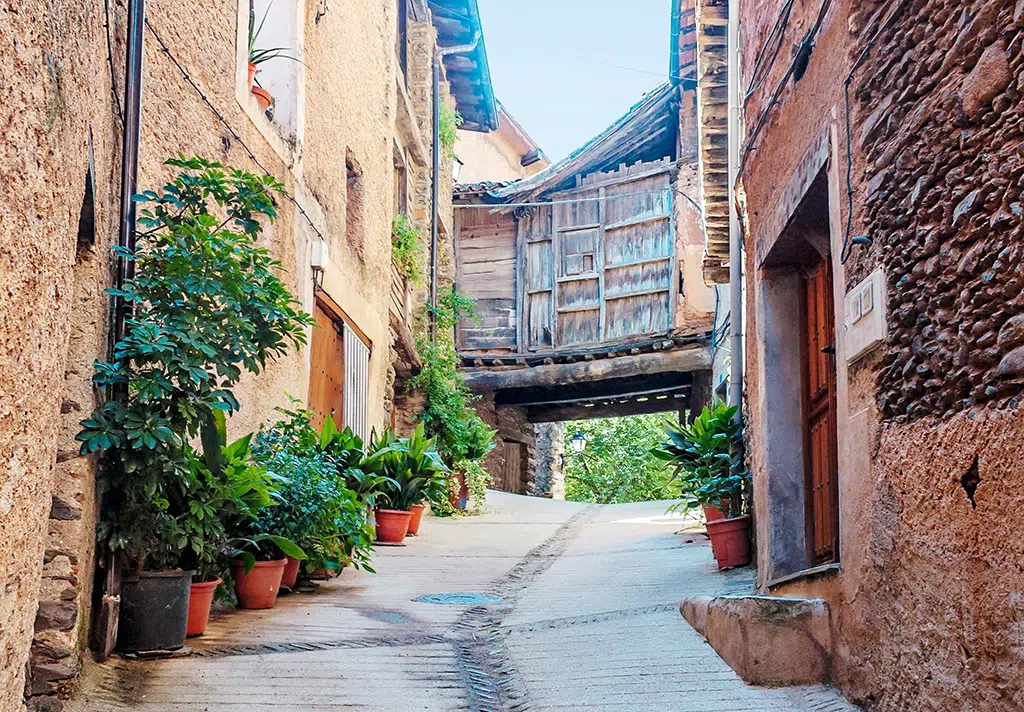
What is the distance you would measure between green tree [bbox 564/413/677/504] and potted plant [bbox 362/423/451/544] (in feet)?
42.6

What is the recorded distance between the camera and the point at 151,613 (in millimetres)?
4270

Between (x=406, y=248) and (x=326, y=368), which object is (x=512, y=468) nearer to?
(x=406, y=248)

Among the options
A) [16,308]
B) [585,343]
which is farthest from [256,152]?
[585,343]

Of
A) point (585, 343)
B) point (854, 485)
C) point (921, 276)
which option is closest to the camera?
point (921, 276)

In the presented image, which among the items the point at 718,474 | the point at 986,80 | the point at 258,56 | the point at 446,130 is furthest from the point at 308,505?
the point at 446,130

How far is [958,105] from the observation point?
2863mm

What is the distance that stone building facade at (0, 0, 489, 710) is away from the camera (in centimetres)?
253

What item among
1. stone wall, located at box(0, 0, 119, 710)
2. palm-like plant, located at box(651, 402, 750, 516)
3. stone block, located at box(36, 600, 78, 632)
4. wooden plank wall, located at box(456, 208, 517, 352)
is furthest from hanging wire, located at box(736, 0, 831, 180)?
wooden plank wall, located at box(456, 208, 517, 352)

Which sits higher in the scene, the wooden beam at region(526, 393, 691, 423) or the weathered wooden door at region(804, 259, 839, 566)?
the wooden beam at region(526, 393, 691, 423)

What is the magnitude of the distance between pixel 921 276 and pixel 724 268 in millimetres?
6446

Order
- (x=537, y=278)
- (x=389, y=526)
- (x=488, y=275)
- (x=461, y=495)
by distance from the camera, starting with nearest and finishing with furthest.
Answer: (x=389, y=526)
(x=461, y=495)
(x=537, y=278)
(x=488, y=275)

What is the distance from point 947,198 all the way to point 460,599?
4.03 meters

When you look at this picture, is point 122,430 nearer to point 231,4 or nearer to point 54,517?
point 54,517

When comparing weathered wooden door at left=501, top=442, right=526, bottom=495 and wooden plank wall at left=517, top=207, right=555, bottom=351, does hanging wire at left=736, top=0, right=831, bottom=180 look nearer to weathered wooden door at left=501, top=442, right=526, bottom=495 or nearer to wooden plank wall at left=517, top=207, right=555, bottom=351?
wooden plank wall at left=517, top=207, right=555, bottom=351
